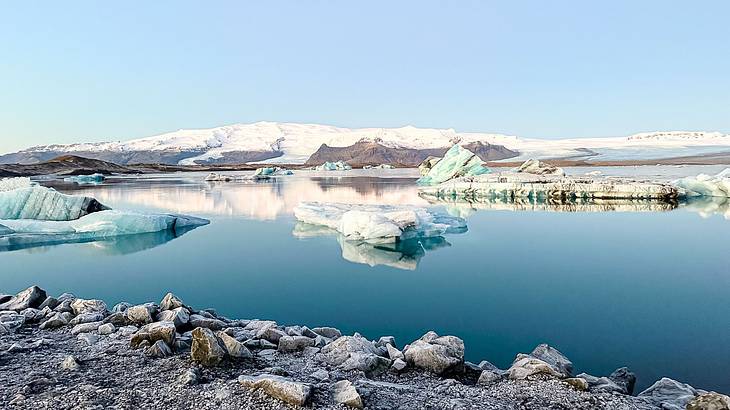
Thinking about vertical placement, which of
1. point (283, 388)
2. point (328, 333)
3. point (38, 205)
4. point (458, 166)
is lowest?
point (328, 333)

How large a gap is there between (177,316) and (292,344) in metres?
0.88

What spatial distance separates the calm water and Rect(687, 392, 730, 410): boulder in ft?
2.78

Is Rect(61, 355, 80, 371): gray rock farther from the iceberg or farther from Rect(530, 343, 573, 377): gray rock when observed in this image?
the iceberg

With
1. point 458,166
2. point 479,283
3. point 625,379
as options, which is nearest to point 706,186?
point 458,166

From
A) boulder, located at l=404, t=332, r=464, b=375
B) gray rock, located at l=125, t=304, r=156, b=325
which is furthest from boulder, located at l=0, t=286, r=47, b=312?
boulder, located at l=404, t=332, r=464, b=375

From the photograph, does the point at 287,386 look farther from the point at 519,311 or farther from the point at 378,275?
the point at 378,275

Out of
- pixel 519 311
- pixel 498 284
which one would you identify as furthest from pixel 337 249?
pixel 519 311

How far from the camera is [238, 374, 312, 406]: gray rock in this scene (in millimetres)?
2051

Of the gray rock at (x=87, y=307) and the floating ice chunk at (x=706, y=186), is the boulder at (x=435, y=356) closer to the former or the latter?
the gray rock at (x=87, y=307)

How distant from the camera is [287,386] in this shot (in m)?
2.09

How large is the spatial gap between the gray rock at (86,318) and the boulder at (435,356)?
2.19 metres

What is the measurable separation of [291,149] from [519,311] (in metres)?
127

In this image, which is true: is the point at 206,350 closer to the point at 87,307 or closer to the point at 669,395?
the point at 87,307

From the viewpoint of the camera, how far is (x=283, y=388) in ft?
6.84
